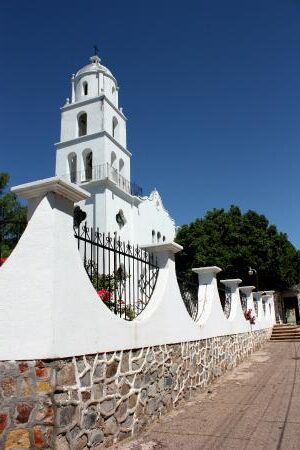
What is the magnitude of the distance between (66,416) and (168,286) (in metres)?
2.87

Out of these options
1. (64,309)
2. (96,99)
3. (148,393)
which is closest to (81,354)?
(64,309)

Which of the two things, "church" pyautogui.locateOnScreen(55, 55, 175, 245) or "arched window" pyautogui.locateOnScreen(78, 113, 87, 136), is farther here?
"arched window" pyautogui.locateOnScreen(78, 113, 87, 136)

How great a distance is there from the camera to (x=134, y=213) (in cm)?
2481

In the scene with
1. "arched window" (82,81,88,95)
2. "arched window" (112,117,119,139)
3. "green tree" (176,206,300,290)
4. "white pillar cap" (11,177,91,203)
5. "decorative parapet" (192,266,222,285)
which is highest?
"arched window" (82,81,88,95)

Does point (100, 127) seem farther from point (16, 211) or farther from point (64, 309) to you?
point (64, 309)

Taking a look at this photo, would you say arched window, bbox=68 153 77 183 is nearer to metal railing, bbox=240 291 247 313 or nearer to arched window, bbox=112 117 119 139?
arched window, bbox=112 117 119 139

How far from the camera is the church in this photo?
72.6 feet

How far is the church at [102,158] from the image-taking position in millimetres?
22141

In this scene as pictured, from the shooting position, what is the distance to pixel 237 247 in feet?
90.8

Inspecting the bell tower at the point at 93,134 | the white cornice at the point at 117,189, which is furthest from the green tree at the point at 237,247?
the bell tower at the point at 93,134

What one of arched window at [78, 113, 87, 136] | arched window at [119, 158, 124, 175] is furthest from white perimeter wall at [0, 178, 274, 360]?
arched window at [78, 113, 87, 136]

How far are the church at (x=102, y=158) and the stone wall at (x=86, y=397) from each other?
16.1 m

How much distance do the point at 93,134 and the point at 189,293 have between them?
58.3 feet

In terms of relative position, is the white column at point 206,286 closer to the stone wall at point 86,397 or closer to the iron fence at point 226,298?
the iron fence at point 226,298
